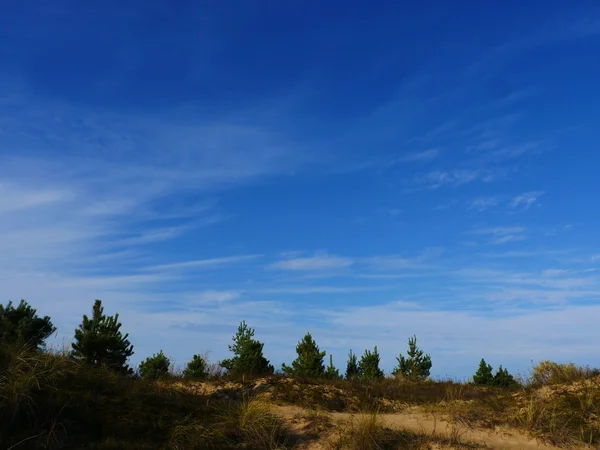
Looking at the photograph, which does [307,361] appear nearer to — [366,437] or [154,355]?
[154,355]

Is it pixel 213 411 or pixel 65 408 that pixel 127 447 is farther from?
pixel 213 411

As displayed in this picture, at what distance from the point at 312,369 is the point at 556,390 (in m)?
11.3

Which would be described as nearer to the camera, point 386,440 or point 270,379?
point 386,440

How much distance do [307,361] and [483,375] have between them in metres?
12.0

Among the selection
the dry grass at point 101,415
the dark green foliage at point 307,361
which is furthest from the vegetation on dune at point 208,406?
the dark green foliage at point 307,361

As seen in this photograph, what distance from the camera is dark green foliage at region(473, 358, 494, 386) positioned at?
28323 mm

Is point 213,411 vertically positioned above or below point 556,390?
below

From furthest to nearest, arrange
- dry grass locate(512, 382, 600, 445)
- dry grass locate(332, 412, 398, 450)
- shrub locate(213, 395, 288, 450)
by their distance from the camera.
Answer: dry grass locate(512, 382, 600, 445), shrub locate(213, 395, 288, 450), dry grass locate(332, 412, 398, 450)

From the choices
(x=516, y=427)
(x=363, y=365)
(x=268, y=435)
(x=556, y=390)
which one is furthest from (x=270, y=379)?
(x=363, y=365)

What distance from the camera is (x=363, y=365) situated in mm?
27875

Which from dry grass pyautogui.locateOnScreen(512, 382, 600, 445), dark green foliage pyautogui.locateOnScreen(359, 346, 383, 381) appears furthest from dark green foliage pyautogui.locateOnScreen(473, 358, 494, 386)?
dry grass pyautogui.locateOnScreen(512, 382, 600, 445)

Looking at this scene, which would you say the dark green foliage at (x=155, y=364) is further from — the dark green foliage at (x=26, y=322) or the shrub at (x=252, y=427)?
the shrub at (x=252, y=427)

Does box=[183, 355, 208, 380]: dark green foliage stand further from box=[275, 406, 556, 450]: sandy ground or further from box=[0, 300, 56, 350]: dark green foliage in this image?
box=[275, 406, 556, 450]: sandy ground

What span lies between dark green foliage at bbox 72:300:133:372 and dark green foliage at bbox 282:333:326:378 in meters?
8.01
